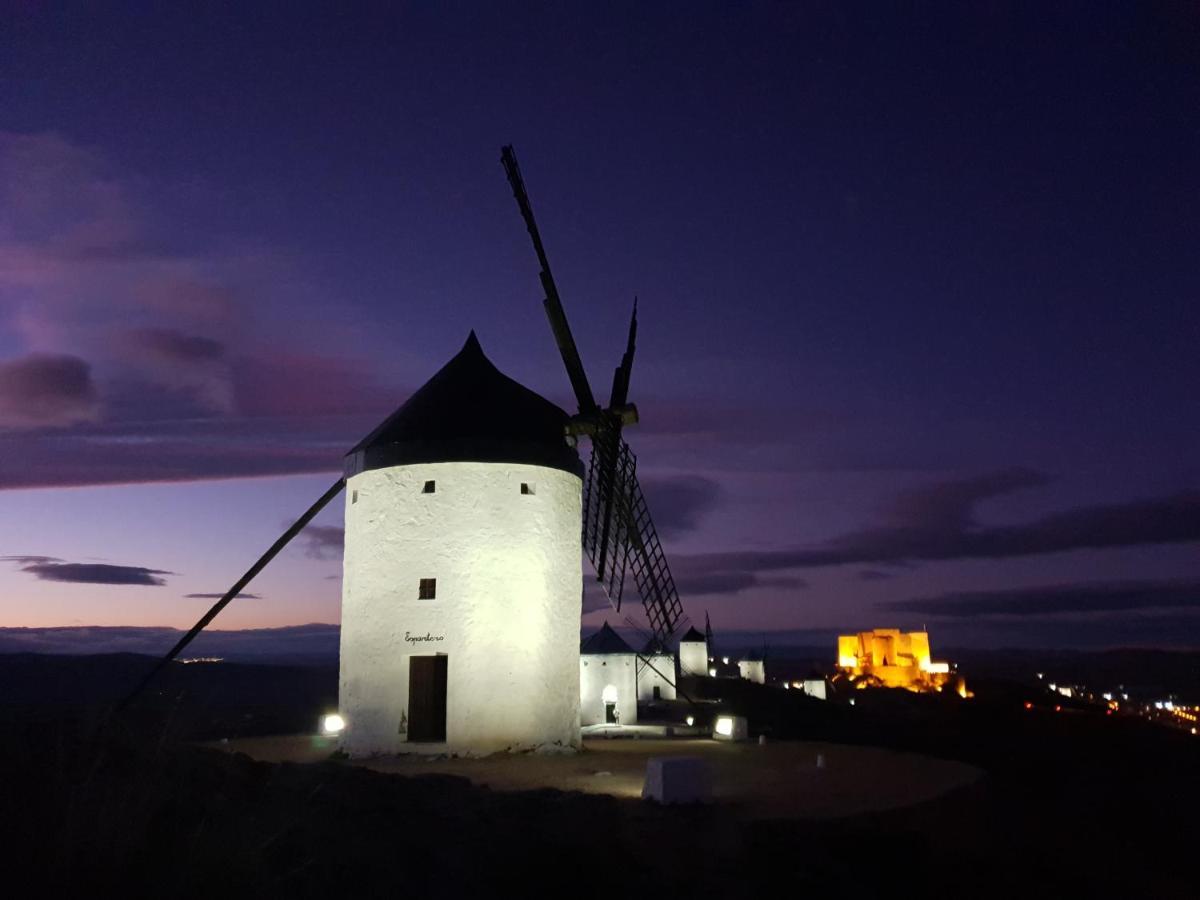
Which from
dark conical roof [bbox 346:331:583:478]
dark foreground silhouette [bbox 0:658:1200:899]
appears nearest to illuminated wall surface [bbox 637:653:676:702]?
dark conical roof [bbox 346:331:583:478]

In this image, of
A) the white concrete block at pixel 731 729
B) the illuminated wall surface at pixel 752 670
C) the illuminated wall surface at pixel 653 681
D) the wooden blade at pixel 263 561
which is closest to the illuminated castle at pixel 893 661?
the illuminated wall surface at pixel 752 670

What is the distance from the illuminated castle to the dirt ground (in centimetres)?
6889

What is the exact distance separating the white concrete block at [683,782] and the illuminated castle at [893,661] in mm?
76183

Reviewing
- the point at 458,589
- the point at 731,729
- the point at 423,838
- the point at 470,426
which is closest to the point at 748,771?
the point at 458,589

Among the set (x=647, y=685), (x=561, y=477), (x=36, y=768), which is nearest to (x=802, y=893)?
(x=36, y=768)

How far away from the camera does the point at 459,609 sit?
54.6ft

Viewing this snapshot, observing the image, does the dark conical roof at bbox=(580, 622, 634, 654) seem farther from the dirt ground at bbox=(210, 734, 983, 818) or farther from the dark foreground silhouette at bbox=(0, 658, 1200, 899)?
the dark foreground silhouette at bbox=(0, 658, 1200, 899)

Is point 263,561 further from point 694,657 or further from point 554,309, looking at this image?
point 694,657

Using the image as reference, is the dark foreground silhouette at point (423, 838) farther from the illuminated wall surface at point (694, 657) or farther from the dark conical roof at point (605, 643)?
the illuminated wall surface at point (694, 657)

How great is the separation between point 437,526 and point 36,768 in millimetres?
9285

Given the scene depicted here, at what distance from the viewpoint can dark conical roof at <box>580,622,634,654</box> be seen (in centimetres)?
3080

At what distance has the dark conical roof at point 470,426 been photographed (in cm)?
1736

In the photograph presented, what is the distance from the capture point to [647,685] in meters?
36.2

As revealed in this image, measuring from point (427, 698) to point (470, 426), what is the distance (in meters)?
5.43
